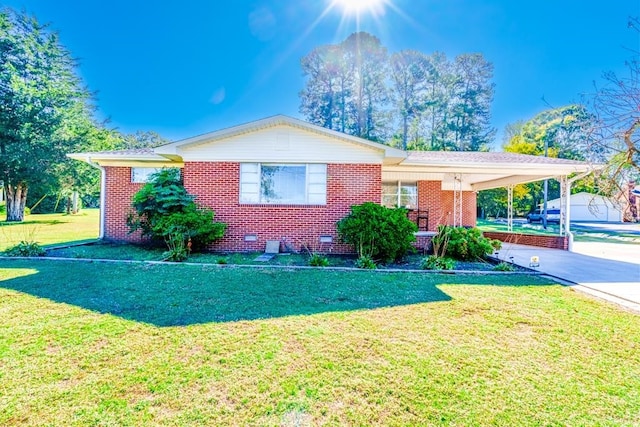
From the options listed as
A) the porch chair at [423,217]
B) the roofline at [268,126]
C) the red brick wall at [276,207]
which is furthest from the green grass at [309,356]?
the porch chair at [423,217]

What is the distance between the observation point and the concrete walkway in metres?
5.55

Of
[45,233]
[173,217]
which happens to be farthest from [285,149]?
[45,233]

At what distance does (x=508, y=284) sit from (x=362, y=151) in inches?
215

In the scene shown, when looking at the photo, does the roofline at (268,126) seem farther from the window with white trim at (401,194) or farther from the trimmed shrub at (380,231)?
the window with white trim at (401,194)

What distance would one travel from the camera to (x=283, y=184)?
31.6 feet

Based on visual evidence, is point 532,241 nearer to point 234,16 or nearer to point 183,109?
point 234,16

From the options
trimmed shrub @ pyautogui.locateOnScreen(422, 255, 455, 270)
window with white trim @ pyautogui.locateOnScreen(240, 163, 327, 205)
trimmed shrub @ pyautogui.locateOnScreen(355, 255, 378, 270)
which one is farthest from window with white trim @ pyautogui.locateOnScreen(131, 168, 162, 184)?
trimmed shrub @ pyautogui.locateOnScreen(422, 255, 455, 270)

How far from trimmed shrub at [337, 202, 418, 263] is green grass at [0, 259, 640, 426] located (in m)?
2.66

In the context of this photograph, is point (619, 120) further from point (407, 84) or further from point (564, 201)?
point (407, 84)

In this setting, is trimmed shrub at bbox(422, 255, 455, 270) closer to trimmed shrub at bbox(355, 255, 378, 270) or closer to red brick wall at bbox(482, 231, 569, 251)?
trimmed shrub at bbox(355, 255, 378, 270)

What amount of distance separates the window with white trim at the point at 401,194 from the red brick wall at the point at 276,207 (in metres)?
4.65

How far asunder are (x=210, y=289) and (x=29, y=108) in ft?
79.5

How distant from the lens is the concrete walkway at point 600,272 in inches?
218

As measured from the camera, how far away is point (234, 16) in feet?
41.9
